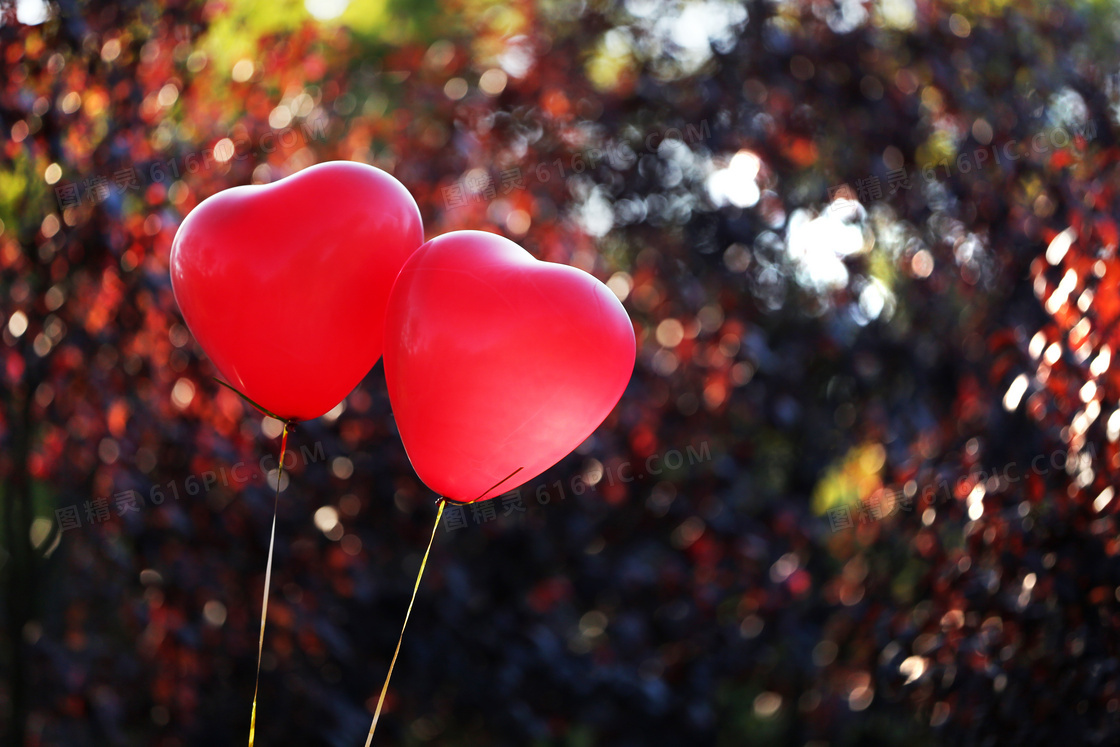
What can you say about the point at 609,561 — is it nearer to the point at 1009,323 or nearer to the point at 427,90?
the point at 1009,323

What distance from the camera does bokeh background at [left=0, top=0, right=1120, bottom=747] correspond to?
7.80 ft

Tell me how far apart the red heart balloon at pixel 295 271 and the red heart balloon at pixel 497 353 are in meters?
0.10

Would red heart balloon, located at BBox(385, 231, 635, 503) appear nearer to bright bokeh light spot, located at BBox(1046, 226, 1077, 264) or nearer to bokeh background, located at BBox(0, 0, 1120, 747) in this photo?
bokeh background, located at BBox(0, 0, 1120, 747)

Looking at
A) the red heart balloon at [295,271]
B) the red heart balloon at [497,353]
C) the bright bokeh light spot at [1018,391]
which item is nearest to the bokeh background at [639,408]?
the bright bokeh light spot at [1018,391]

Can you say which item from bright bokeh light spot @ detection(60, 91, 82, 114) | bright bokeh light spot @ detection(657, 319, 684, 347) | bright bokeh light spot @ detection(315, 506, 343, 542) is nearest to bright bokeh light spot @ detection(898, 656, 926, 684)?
bright bokeh light spot @ detection(657, 319, 684, 347)

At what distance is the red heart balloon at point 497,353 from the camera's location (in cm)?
148

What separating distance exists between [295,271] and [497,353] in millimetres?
420

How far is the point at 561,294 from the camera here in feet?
4.91

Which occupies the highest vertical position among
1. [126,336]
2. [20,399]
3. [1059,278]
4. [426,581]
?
[1059,278]

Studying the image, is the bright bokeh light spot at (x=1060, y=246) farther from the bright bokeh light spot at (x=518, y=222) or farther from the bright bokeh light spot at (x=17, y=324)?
the bright bokeh light spot at (x=17, y=324)

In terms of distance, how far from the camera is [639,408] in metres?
3.20

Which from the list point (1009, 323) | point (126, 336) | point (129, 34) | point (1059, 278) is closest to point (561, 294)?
point (1059, 278)

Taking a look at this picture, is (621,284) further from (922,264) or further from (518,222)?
(922,264)

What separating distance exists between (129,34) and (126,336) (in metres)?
0.92
